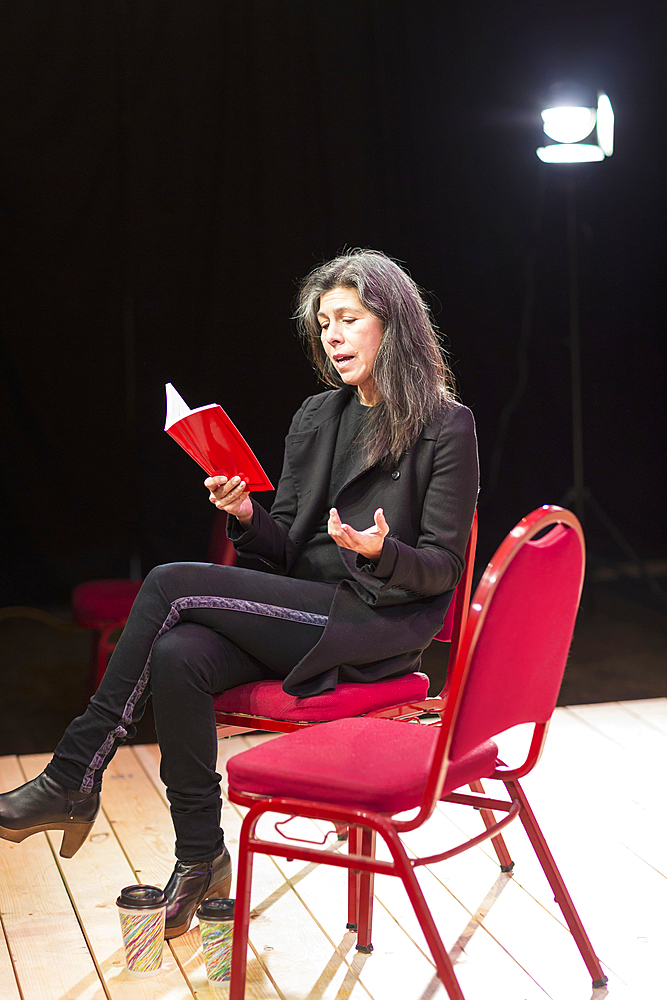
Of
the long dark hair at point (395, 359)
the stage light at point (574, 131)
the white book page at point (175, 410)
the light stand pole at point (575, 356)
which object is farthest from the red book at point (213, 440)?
the stage light at point (574, 131)

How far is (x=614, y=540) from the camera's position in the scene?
12.2ft

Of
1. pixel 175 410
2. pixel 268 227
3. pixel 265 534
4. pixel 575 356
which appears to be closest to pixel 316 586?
pixel 265 534

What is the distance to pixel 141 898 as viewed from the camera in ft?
6.30

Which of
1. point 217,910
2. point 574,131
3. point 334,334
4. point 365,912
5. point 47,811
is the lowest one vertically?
point 365,912

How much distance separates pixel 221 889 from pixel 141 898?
19cm

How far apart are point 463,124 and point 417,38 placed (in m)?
0.29

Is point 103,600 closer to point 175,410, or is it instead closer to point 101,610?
point 101,610

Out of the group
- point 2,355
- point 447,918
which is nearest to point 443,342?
point 2,355

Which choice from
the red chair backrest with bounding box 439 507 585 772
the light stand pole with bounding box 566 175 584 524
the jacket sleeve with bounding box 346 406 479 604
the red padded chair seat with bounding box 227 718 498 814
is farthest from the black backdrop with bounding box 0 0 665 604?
the red chair backrest with bounding box 439 507 585 772

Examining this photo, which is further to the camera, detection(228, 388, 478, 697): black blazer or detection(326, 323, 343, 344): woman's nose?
detection(326, 323, 343, 344): woman's nose

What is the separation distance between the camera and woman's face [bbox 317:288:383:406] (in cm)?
227

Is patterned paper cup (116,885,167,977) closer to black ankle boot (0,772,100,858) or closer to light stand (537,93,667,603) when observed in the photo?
black ankle boot (0,772,100,858)

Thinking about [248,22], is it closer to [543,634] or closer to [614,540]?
[614,540]

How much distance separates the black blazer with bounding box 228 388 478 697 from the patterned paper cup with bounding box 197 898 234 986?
39 cm
